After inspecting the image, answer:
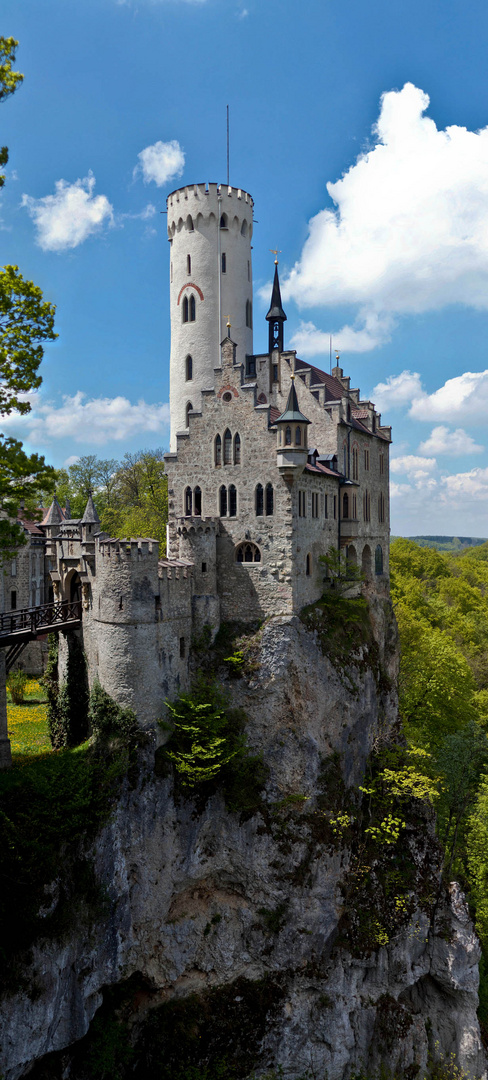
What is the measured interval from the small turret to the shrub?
21190mm

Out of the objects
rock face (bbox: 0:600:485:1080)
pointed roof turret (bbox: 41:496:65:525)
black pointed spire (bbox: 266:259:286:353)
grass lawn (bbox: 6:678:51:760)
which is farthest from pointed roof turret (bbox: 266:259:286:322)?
grass lawn (bbox: 6:678:51:760)

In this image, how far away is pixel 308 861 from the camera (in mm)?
31609

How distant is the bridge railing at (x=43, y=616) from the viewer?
29188mm

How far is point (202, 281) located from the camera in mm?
40969

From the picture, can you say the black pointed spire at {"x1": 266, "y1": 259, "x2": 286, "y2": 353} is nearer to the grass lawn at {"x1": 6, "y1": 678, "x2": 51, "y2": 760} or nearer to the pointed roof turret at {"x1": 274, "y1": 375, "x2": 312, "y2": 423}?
the pointed roof turret at {"x1": 274, "y1": 375, "x2": 312, "y2": 423}

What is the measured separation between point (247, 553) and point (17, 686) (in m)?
17.5

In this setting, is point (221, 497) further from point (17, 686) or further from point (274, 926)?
point (274, 926)

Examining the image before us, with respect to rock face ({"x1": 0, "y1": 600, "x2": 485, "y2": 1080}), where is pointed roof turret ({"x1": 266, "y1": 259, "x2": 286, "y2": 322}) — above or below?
above

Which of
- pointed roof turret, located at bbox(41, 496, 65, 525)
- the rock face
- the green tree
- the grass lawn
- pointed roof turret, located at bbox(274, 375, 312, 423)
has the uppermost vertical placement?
the green tree

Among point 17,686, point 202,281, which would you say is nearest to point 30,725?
point 17,686

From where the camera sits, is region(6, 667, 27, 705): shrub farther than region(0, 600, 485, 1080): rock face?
Yes

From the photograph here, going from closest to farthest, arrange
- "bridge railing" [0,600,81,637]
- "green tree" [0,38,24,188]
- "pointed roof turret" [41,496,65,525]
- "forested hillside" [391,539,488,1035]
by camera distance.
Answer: "green tree" [0,38,24,188] < "bridge railing" [0,600,81,637] < "pointed roof turret" [41,496,65,525] < "forested hillside" [391,539,488,1035]

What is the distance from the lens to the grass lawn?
3131 cm

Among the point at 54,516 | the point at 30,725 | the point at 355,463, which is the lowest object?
the point at 30,725
